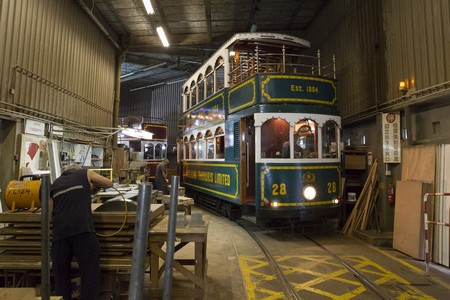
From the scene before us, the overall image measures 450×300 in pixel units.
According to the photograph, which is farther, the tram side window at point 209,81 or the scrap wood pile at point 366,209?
the tram side window at point 209,81

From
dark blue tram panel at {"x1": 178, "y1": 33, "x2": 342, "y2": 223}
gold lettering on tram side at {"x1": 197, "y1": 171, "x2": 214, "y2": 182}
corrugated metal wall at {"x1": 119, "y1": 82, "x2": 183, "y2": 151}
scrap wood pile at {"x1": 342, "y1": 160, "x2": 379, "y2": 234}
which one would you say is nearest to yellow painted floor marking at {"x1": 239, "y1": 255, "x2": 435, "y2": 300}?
dark blue tram panel at {"x1": 178, "y1": 33, "x2": 342, "y2": 223}

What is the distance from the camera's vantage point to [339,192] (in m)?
6.37

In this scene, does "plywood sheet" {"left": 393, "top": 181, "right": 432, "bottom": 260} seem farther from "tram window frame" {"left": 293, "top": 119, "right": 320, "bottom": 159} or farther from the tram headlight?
"tram window frame" {"left": 293, "top": 119, "right": 320, "bottom": 159}

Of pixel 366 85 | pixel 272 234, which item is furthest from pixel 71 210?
pixel 366 85

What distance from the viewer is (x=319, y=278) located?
417 centimetres

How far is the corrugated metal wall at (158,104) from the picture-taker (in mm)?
22297

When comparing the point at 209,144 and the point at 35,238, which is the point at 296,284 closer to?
the point at 35,238

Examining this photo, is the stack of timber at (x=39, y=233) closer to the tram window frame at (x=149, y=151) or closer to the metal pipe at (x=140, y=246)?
the metal pipe at (x=140, y=246)

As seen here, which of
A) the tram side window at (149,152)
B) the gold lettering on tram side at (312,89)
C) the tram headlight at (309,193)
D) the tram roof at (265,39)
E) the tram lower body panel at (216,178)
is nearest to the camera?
the tram headlight at (309,193)

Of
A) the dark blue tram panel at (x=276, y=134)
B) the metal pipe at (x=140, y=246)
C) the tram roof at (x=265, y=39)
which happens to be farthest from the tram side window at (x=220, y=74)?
the metal pipe at (x=140, y=246)

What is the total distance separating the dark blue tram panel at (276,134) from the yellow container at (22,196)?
3982 millimetres

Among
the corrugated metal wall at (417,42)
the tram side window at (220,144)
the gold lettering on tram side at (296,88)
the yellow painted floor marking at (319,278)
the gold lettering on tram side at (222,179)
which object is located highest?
the corrugated metal wall at (417,42)

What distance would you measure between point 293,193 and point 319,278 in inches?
81.3

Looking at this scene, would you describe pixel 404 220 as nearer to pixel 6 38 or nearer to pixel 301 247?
pixel 301 247
